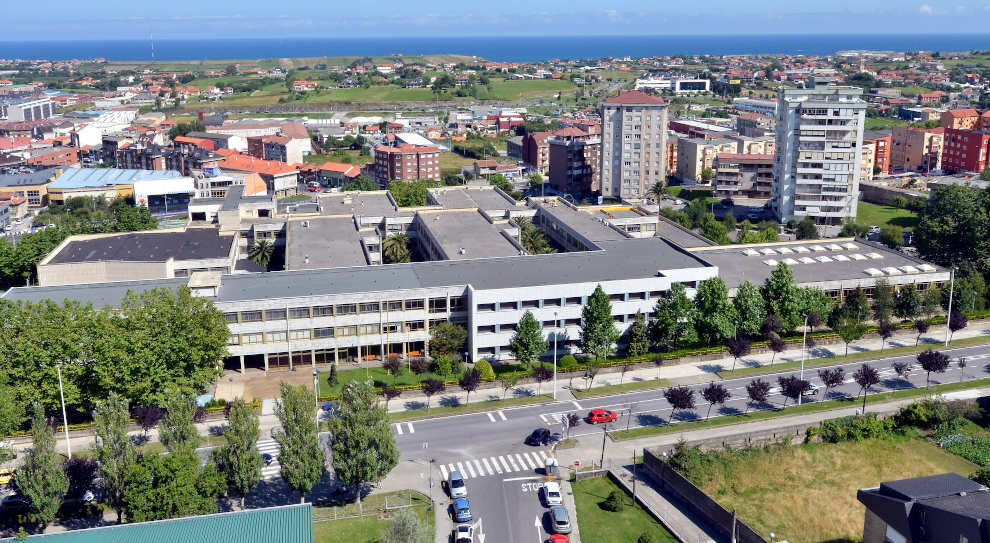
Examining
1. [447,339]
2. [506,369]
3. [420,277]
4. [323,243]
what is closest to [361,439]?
[447,339]

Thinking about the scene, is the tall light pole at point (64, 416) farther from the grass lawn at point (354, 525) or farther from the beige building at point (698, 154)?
the beige building at point (698, 154)

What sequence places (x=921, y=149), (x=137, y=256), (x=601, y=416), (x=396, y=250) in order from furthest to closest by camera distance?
(x=921, y=149), (x=396, y=250), (x=137, y=256), (x=601, y=416)

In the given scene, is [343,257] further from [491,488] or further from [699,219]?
[699,219]

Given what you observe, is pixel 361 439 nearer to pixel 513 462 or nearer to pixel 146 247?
pixel 513 462

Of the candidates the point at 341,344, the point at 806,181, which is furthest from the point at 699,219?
the point at 341,344

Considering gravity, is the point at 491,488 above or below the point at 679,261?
below

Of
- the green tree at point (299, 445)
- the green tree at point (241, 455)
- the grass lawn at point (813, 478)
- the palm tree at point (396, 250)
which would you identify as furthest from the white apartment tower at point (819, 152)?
the green tree at point (241, 455)
